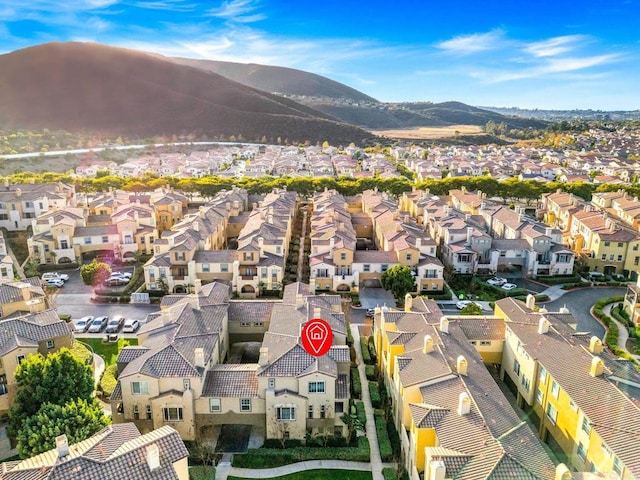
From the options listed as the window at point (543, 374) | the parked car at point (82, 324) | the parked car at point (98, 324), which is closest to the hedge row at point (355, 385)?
the window at point (543, 374)

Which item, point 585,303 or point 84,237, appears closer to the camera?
point 585,303

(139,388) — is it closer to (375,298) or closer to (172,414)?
(172,414)

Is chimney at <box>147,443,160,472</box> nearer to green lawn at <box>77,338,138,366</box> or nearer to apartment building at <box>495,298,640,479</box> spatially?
apartment building at <box>495,298,640,479</box>

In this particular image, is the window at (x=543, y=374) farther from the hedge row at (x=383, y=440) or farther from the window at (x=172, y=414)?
the window at (x=172, y=414)

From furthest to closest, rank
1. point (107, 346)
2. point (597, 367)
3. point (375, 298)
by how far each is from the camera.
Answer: point (375, 298), point (107, 346), point (597, 367)

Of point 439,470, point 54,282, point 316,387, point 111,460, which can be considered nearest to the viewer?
point 111,460

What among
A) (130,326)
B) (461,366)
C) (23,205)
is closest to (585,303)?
(461,366)

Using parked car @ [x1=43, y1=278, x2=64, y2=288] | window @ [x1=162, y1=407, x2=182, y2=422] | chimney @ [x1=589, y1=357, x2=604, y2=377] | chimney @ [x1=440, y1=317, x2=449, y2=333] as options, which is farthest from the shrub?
parked car @ [x1=43, y1=278, x2=64, y2=288]

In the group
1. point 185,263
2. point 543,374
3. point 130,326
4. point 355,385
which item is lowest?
point 355,385
